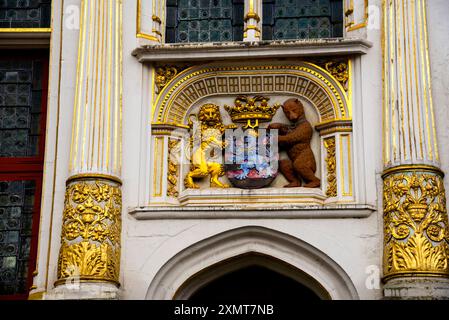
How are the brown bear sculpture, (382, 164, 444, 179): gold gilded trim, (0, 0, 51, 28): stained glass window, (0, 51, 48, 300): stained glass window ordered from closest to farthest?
(382, 164, 444, 179): gold gilded trim, the brown bear sculpture, (0, 51, 48, 300): stained glass window, (0, 0, 51, 28): stained glass window

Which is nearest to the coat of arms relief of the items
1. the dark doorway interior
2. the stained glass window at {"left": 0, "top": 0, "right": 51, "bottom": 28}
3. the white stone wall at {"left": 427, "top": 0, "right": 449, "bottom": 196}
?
the dark doorway interior

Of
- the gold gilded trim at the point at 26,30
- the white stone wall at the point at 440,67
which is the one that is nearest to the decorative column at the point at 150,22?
the gold gilded trim at the point at 26,30

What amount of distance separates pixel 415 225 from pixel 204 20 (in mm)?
3947

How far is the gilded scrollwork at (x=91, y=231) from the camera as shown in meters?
13.0

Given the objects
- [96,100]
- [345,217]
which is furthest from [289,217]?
[96,100]

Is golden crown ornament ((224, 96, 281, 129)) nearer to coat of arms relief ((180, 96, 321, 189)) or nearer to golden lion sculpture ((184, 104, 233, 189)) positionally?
coat of arms relief ((180, 96, 321, 189))

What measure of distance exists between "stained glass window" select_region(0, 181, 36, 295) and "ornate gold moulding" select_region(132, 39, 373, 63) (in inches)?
89.0

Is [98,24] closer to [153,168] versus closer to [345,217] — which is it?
[153,168]

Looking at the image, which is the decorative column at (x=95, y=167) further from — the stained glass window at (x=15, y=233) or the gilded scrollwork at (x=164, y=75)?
the stained glass window at (x=15, y=233)

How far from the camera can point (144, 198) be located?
45.3 feet

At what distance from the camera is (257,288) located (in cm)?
1480

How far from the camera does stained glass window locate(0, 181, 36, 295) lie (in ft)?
46.7

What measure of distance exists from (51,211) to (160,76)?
6.95 feet

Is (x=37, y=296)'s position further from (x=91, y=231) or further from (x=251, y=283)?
(x=251, y=283)
